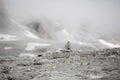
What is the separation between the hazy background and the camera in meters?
60.4

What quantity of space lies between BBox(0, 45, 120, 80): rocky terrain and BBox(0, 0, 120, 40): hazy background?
37215mm

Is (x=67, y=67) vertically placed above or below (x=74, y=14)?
below

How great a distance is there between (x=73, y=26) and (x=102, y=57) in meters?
52.1

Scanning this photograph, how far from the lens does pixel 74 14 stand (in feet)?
243

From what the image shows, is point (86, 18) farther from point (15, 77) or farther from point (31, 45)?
point (15, 77)

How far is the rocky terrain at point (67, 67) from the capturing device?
37.2 ft

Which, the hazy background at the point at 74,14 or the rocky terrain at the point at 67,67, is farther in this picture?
the hazy background at the point at 74,14

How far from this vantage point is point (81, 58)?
48.7ft

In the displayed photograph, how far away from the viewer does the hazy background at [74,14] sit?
6039cm

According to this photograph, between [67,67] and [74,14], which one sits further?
[74,14]

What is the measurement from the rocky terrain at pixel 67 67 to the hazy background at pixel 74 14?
37215mm

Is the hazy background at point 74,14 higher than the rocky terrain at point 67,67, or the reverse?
the hazy background at point 74,14

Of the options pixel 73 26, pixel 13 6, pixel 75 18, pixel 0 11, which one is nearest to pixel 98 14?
pixel 75 18

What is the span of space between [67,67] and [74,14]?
6230cm
